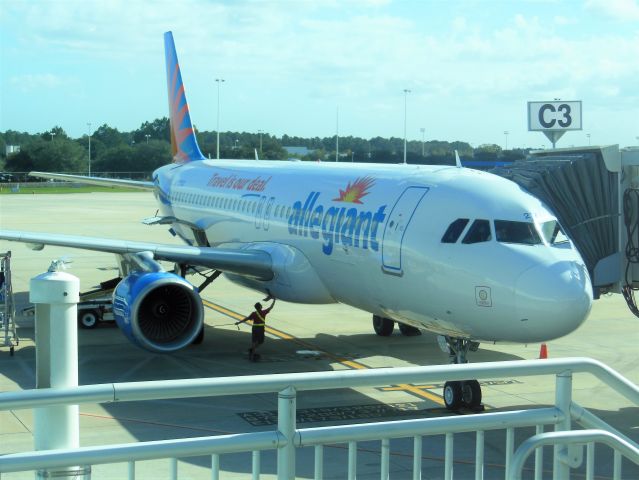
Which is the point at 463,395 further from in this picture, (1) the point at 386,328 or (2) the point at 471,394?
(1) the point at 386,328

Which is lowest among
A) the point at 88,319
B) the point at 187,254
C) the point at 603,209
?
the point at 88,319

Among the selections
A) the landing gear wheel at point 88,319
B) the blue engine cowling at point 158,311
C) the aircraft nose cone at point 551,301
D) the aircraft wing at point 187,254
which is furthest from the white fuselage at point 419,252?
the landing gear wheel at point 88,319

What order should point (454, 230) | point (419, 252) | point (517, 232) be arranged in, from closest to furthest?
point (517, 232)
point (454, 230)
point (419, 252)

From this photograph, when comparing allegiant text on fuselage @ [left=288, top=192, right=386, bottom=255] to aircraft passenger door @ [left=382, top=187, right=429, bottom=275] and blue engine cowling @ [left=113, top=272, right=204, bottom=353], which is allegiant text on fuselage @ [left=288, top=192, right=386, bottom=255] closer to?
aircraft passenger door @ [left=382, top=187, right=429, bottom=275]

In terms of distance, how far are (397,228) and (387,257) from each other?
445 millimetres

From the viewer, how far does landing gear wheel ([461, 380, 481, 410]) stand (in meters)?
12.3

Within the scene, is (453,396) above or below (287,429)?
below

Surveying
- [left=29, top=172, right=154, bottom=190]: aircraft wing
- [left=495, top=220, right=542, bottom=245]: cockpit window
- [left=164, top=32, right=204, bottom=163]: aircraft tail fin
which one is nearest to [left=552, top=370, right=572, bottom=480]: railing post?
[left=495, top=220, right=542, bottom=245]: cockpit window

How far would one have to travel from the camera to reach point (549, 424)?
4484 millimetres

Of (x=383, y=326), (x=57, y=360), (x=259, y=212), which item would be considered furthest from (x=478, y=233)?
(x=57, y=360)

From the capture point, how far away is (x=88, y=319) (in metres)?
20.0

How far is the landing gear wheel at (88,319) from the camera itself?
65.5 ft

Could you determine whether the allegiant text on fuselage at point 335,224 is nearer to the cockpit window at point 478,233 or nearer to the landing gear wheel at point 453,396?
the cockpit window at point 478,233

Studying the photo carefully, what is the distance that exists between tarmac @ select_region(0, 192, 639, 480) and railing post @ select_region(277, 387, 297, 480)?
0.99m
